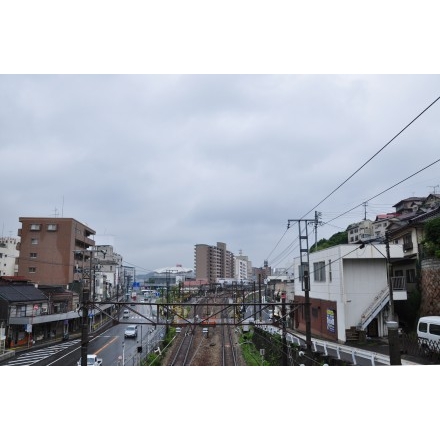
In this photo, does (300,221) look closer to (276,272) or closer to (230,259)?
(276,272)

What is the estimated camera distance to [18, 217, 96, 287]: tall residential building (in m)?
27.6

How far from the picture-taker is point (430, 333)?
11.8 meters

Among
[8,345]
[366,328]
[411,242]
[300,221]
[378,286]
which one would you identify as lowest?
[8,345]

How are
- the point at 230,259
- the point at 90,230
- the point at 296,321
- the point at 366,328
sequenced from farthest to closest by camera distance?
the point at 230,259
the point at 90,230
the point at 296,321
the point at 366,328

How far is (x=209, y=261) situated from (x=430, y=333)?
64356 millimetres

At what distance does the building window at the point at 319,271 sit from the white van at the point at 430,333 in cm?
570

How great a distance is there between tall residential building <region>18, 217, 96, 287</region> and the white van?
76.0 ft

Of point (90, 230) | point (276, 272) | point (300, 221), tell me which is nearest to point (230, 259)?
point (276, 272)

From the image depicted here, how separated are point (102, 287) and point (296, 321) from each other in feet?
77.2

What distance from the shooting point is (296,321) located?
77.2ft

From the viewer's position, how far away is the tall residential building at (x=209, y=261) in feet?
242

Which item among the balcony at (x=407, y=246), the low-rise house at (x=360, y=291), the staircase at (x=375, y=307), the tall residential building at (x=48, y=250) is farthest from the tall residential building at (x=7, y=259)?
the balcony at (x=407, y=246)

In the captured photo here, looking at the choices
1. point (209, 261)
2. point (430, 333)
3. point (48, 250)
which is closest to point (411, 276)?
point (430, 333)

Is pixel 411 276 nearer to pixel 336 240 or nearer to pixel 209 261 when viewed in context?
pixel 336 240
